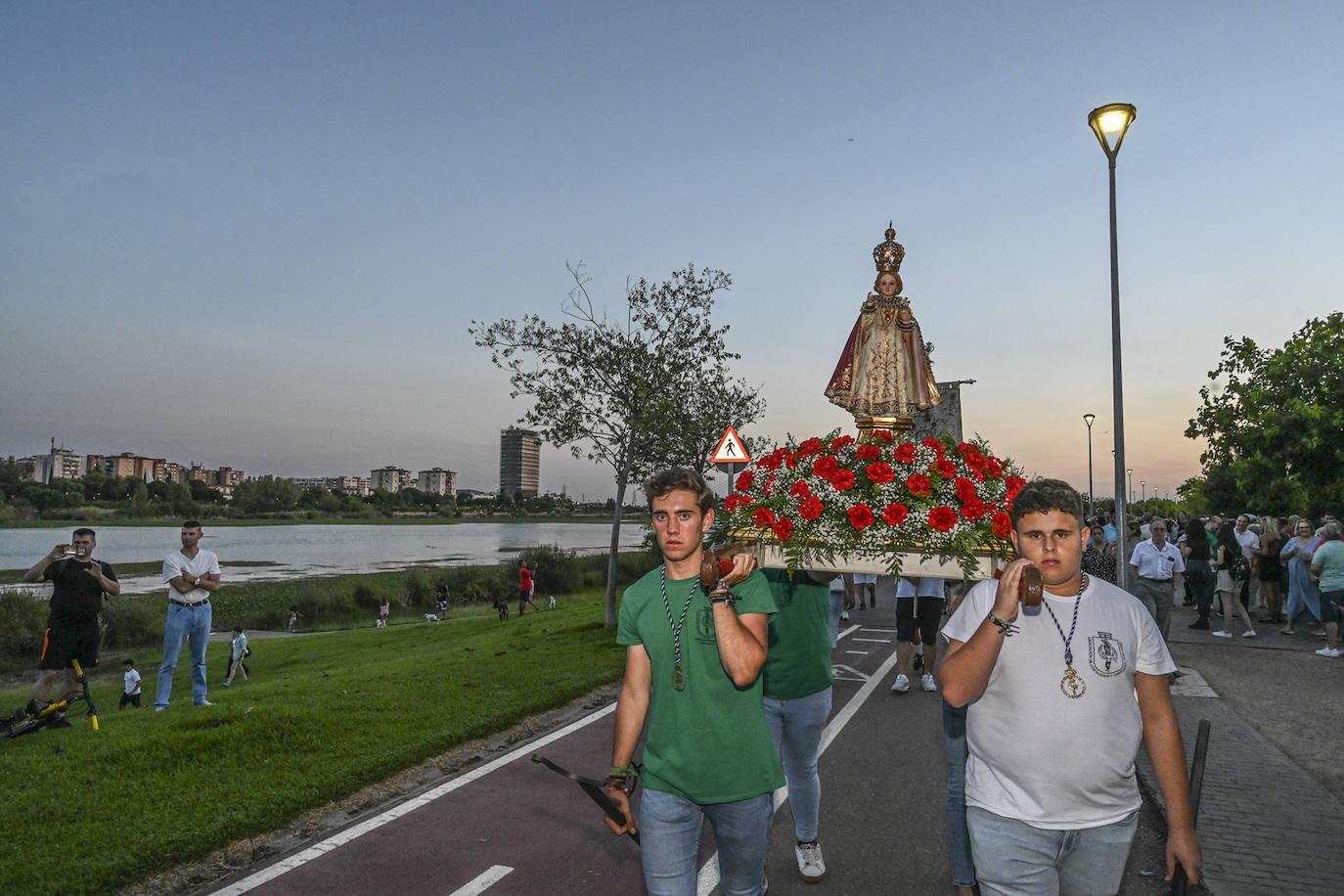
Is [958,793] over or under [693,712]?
under

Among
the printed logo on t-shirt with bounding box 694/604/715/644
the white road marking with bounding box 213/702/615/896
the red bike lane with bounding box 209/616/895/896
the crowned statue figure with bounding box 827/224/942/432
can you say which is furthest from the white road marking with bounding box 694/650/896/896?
the crowned statue figure with bounding box 827/224/942/432

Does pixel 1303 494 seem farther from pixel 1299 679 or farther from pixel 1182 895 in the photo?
pixel 1182 895

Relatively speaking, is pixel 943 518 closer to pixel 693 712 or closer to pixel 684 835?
pixel 693 712

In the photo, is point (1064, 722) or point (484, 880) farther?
point (484, 880)

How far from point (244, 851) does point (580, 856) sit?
2.06 metres

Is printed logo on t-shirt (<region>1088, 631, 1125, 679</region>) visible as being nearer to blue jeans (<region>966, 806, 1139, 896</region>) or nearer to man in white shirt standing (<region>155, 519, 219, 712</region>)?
blue jeans (<region>966, 806, 1139, 896</region>)

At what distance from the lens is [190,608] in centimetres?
887

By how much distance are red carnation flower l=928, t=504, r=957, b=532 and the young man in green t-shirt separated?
84cm

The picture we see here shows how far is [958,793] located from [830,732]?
13.1 ft

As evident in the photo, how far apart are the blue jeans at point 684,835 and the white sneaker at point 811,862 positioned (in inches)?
72.3

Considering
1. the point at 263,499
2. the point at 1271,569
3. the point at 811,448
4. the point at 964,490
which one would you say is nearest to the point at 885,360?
the point at 811,448

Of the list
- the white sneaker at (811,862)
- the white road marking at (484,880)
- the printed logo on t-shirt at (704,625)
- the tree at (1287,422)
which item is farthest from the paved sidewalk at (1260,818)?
the tree at (1287,422)

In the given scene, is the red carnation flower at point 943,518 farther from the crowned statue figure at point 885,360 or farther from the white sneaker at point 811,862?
the crowned statue figure at point 885,360

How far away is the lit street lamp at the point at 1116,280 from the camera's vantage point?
9.30 meters
